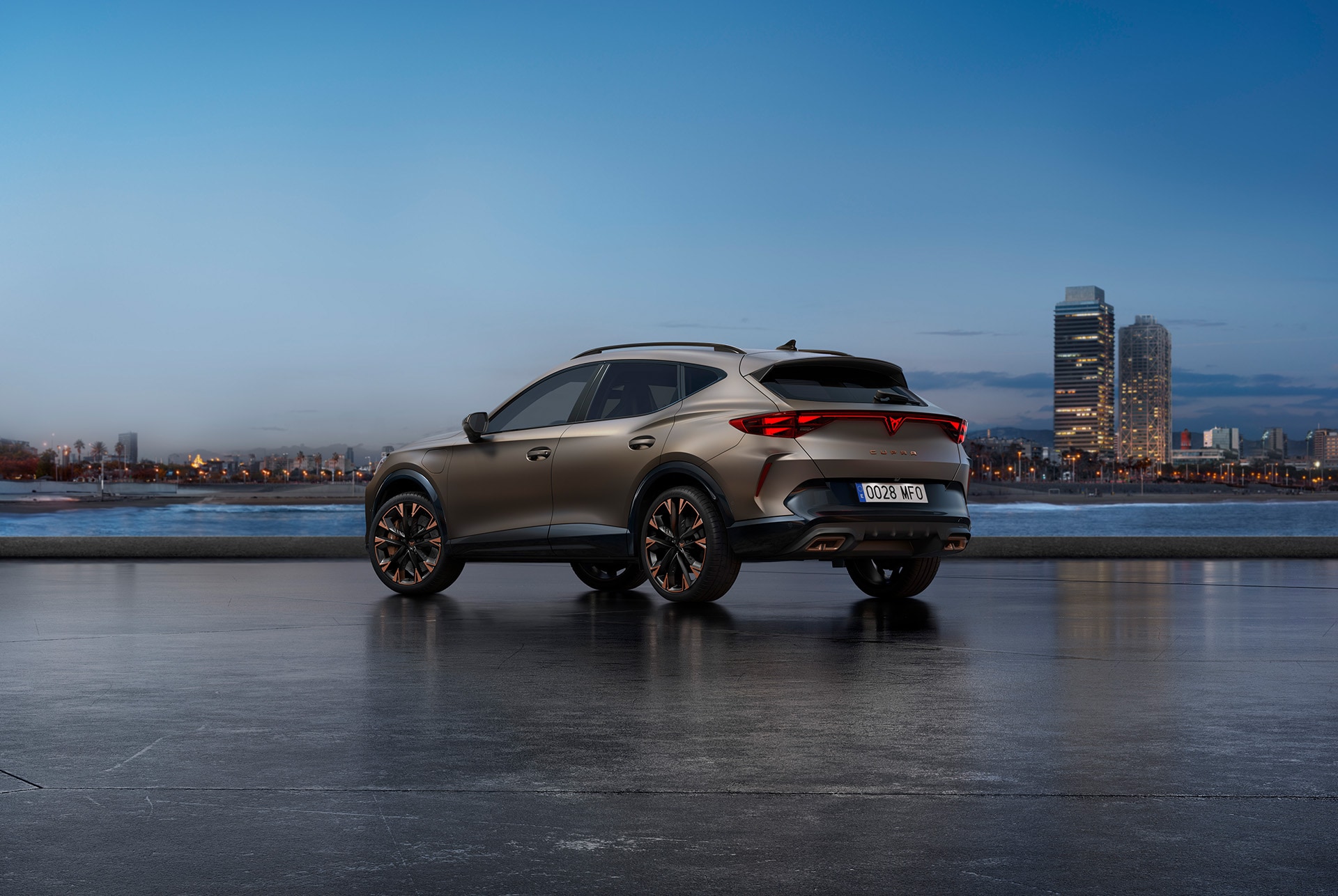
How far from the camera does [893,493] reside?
32.8 feet

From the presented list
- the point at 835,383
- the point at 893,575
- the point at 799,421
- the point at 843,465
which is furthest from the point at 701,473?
the point at 893,575

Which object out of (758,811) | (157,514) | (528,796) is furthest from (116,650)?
(157,514)

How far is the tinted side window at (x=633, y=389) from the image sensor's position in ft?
35.9

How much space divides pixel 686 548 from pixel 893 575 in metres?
2.28

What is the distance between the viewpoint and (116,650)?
25.7 ft

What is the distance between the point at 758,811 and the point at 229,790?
5.33 feet

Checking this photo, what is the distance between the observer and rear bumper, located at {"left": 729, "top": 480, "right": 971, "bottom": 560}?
31.7 feet

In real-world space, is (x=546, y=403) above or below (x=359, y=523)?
above

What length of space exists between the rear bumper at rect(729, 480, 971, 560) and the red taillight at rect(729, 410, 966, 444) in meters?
0.40

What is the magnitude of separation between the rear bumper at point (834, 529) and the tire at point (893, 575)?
0.87 meters

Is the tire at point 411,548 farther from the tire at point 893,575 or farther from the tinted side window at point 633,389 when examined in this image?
the tire at point 893,575

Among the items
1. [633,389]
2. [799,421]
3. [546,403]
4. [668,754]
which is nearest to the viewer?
[668,754]

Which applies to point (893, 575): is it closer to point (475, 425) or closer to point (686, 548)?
point (686, 548)

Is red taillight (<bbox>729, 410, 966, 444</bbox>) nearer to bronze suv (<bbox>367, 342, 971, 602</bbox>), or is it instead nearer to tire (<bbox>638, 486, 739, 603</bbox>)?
bronze suv (<bbox>367, 342, 971, 602</bbox>)
